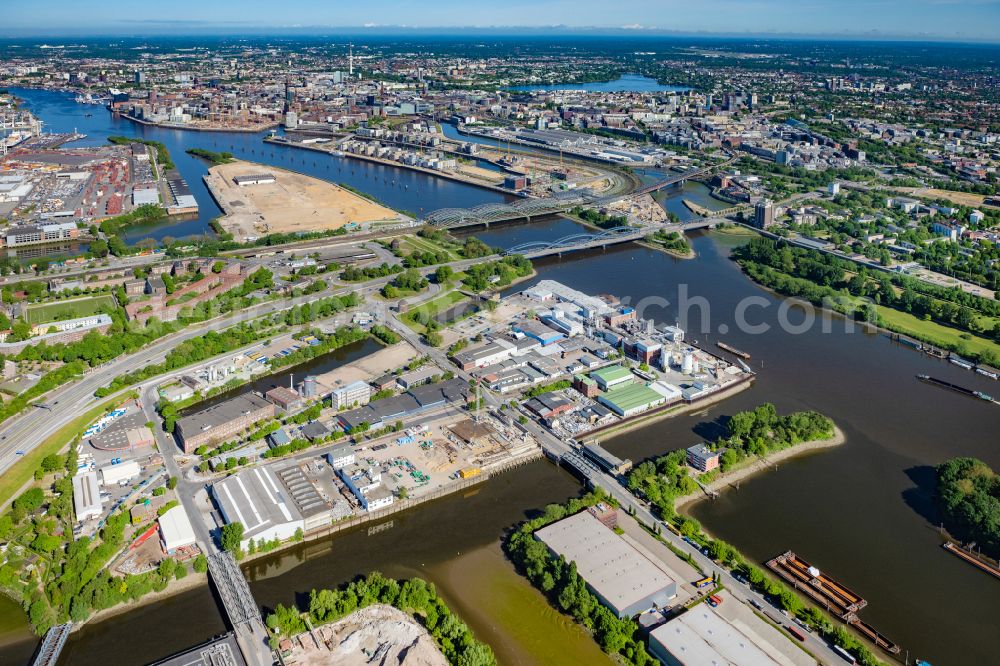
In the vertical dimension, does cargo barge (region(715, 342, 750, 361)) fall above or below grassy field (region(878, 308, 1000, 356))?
below

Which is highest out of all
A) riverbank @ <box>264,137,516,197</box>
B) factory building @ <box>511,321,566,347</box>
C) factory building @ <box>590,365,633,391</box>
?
riverbank @ <box>264,137,516,197</box>

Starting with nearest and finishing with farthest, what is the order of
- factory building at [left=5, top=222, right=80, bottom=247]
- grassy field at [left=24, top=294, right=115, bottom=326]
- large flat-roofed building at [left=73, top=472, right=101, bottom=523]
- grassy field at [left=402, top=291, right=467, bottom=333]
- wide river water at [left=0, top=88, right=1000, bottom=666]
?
wide river water at [left=0, top=88, right=1000, bottom=666], large flat-roofed building at [left=73, top=472, right=101, bottom=523], grassy field at [left=24, top=294, right=115, bottom=326], grassy field at [left=402, top=291, right=467, bottom=333], factory building at [left=5, top=222, right=80, bottom=247]

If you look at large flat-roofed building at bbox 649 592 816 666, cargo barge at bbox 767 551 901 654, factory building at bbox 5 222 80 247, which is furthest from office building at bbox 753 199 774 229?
factory building at bbox 5 222 80 247

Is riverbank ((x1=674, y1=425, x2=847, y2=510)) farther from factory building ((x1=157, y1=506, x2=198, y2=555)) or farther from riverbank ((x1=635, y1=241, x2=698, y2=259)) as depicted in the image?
riverbank ((x1=635, y1=241, x2=698, y2=259))

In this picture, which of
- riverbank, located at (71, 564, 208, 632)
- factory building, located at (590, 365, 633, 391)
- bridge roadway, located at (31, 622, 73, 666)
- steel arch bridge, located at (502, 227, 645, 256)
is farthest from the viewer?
steel arch bridge, located at (502, 227, 645, 256)

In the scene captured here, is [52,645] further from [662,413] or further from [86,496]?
[662,413]

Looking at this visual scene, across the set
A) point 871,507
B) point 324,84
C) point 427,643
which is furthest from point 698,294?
point 324,84

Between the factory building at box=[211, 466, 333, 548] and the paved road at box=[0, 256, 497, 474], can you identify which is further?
the paved road at box=[0, 256, 497, 474]

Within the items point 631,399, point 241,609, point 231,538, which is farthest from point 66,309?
point 631,399
